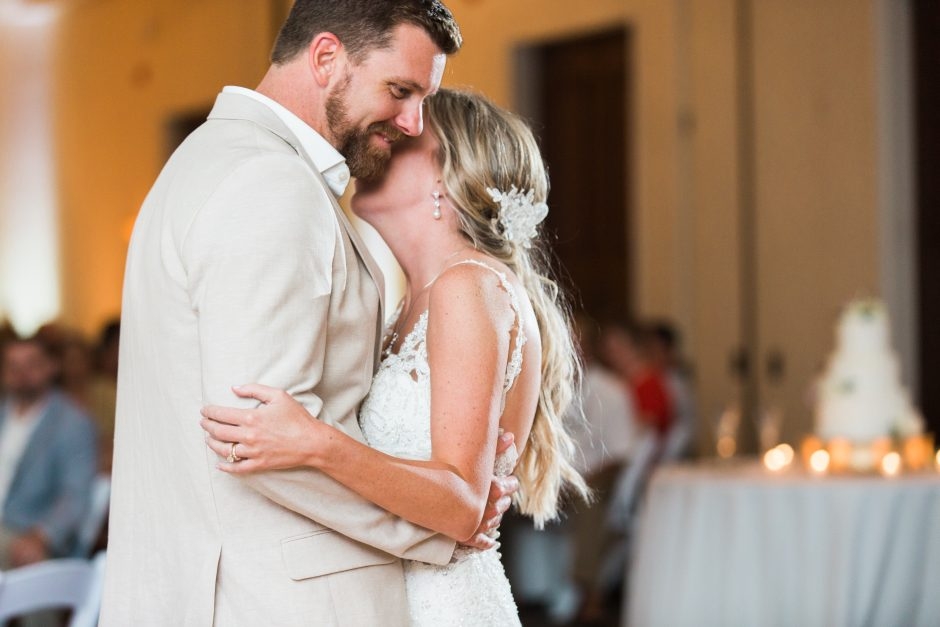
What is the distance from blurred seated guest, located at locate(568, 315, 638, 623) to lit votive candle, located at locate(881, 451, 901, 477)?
6.28 feet

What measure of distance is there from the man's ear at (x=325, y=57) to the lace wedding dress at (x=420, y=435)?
0.42m

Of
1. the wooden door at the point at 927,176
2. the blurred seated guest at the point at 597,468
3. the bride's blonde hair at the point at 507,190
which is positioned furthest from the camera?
the wooden door at the point at 927,176

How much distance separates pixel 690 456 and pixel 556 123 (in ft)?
10.7

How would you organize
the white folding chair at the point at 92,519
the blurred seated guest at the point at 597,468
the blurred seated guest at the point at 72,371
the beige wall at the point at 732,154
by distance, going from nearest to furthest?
the white folding chair at the point at 92,519 → the blurred seated guest at the point at 72,371 → the blurred seated guest at the point at 597,468 → the beige wall at the point at 732,154

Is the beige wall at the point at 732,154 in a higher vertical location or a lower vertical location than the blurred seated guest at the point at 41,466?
higher

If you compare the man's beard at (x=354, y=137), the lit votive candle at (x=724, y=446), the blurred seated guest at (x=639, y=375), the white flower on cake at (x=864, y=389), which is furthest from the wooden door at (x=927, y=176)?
the man's beard at (x=354, y=137)

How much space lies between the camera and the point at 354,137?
1942 millimetres

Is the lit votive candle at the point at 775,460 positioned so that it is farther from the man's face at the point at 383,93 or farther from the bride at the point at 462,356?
the man's face at the point at 383,93

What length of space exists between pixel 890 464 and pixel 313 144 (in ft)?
12.8

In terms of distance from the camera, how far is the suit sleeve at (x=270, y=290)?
1639mm

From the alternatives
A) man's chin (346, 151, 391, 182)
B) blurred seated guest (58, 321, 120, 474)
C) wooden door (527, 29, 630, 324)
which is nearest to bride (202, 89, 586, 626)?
man's chin (346, 151, 391, 182)

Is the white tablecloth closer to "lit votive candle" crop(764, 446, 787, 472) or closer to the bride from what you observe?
"lit votive candle" crop(764, 446, 787, 472)

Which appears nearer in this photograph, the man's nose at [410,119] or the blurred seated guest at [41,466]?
the man's nose at [410,119]

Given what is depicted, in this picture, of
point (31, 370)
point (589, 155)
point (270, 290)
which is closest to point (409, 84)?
point (270, 290)
